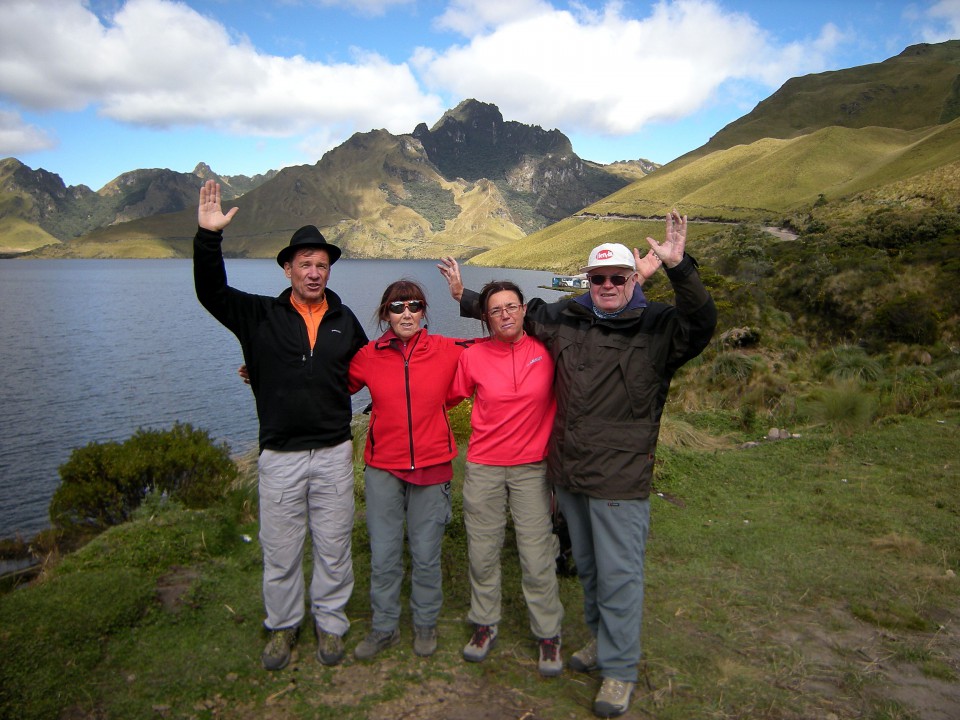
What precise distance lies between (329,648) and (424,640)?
0.58m

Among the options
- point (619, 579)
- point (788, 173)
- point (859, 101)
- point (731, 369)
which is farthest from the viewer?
point (859, 101)

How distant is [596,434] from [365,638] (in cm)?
198

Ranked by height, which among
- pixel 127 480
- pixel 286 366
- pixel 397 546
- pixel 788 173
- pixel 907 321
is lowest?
pixel 127 480

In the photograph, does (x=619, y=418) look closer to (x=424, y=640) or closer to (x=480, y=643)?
(x=480, y=643)

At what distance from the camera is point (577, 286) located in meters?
52.7

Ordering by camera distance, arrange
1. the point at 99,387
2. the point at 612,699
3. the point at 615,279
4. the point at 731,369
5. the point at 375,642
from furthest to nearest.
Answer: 1. the point at 99,387
2. the point at 731,369
3. the point at 375,642
4. the point at 615,279
5. the point at 612,699

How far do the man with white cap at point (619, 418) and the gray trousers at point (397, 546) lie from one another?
2.94ft

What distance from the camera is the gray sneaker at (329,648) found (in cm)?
358

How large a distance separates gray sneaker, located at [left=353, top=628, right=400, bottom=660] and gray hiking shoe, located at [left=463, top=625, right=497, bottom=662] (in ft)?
1.54

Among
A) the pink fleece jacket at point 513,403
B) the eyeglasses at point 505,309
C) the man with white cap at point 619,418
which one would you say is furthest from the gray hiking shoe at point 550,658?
the eyeglasses at point 505,309

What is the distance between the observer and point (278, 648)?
358 centimetres

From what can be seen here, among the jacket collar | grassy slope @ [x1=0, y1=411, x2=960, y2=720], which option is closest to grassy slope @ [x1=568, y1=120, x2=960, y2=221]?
grassy slope @ [x1=0, y1=411, x2=960, y2=720]

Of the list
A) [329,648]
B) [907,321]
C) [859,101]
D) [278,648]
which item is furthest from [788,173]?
[278,648]

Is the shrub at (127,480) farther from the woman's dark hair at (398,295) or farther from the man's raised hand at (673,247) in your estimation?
the man's raised hand at (673,247)
